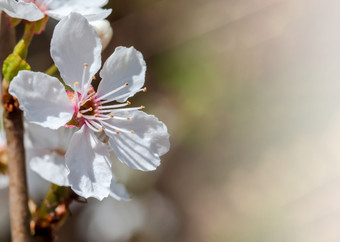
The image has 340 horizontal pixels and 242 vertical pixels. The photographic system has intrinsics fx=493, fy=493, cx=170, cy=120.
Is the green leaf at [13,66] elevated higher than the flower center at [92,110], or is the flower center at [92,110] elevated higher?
the green leaf at [13,66]

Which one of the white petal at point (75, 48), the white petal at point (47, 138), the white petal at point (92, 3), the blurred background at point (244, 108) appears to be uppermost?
the white petal at point (92, 3)

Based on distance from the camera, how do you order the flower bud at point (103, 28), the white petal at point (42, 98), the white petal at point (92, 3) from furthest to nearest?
1. the flower bud at point (103, 28)
2. the white petal at point (92, 3)
3. the white petal at point (42, 98)

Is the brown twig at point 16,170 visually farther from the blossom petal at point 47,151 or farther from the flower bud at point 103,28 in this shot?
the flower bud at point 103,28

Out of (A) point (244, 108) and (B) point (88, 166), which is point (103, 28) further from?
(A) point (244, 108)

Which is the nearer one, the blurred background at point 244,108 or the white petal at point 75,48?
the white petal at point 75,48

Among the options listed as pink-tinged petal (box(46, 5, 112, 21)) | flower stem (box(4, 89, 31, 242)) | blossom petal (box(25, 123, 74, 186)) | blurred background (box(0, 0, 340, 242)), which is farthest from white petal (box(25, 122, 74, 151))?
blurred background (box(0, 0, 340, 242))

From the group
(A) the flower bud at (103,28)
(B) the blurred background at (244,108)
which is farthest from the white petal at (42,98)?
(B) the blurred background at (244,108)

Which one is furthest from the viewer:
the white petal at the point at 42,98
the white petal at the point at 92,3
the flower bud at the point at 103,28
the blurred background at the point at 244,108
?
the blurred background at the point at 244,108

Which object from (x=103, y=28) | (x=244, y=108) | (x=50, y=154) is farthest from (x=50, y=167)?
(x=244, y=108)
